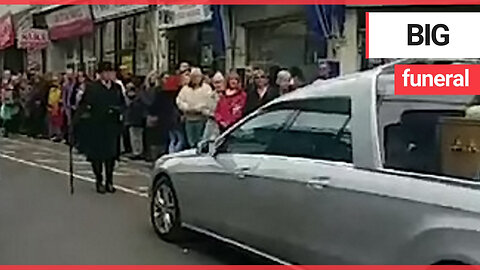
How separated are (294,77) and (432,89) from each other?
859 cm

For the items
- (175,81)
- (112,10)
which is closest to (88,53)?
(112,10)

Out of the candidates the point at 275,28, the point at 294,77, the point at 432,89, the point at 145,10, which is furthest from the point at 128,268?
the point at 145,10

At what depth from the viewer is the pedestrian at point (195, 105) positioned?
13.6 metres

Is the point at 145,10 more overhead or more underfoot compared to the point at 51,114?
more overhead

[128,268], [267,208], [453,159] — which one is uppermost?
[453,159]

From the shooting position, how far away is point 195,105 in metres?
A: 13.6

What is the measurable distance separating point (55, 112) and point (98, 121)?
1052 centimetres

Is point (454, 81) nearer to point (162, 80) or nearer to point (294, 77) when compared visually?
point (294, 77)

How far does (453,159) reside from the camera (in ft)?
18.3

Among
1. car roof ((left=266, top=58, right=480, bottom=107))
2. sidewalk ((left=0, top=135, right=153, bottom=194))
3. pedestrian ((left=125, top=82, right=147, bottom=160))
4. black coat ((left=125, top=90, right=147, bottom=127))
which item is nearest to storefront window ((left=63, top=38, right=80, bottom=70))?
sidewalk ((left=0, top=135, right=153, bottom=194))

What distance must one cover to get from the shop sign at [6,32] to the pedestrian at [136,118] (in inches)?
803

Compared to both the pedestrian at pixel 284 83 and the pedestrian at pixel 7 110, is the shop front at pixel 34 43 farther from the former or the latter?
the pedestrian at pixel 284 83

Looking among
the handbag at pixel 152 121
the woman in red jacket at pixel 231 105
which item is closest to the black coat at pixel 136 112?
the handbag at pixel 152 121

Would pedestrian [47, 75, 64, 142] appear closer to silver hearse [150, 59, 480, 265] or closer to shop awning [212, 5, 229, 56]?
shop awning [212, 5, 229, 56]
